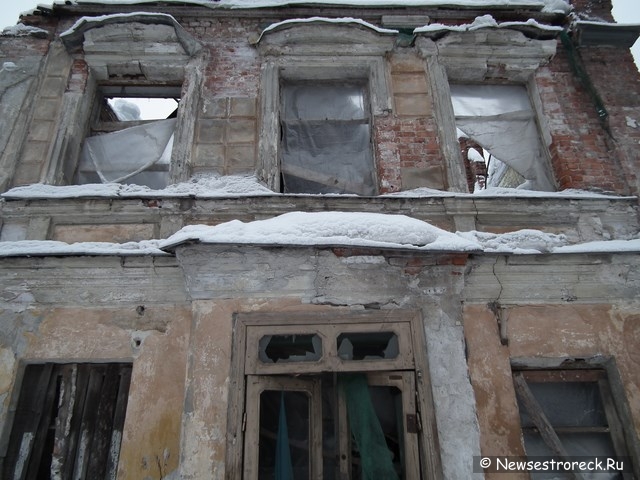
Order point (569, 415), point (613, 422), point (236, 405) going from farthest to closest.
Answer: point (569, 415)
point (613, 422)
point (236, 405)

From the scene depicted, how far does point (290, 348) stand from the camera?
3.57 m

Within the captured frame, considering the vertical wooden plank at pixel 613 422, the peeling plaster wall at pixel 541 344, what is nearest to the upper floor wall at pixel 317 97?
the peeling plaster wall at pixel 541 344

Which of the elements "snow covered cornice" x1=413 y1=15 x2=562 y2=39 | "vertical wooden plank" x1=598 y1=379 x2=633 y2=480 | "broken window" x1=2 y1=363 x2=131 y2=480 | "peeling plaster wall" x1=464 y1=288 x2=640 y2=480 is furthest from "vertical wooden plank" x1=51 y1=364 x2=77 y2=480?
"snow covered cornice" x1=413 y1=15 x2=562 y2=39

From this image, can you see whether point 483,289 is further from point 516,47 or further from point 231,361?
point 516,47

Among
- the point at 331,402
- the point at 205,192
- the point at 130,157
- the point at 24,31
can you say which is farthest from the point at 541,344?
the point at 24,31

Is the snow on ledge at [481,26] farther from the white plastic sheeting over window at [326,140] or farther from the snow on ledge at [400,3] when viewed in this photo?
the white plastic sheeting over window at [326,140]

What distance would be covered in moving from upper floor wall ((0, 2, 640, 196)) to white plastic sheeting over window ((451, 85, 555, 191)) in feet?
0.05

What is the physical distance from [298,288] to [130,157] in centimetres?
257

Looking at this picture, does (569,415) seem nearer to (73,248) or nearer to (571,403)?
(571,403)

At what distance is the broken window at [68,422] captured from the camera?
3.31 meters

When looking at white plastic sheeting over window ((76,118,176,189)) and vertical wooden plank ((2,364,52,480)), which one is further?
white plastic sheeting over window ((76,118,176,189))

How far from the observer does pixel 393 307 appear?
3.45 m

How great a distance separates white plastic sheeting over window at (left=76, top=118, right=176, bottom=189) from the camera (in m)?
4.56

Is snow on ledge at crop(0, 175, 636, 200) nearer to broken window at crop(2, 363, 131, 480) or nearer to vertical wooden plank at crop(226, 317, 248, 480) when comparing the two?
vertical wooden plank at crop(226, 317, 248, 480)
